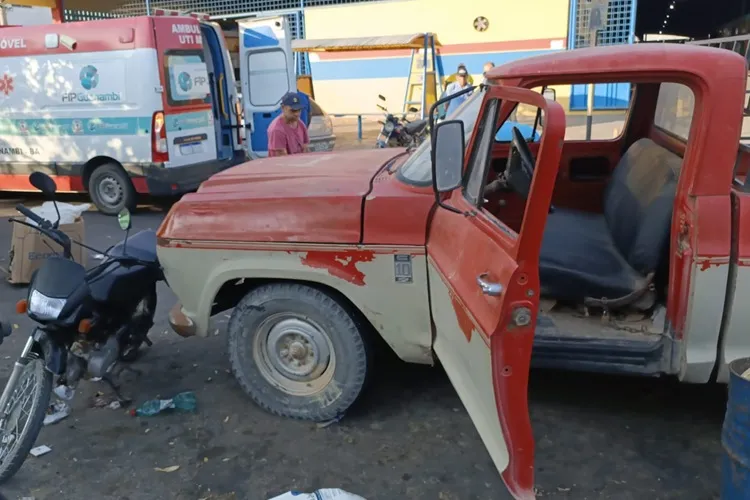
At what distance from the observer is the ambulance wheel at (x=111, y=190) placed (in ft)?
29.2

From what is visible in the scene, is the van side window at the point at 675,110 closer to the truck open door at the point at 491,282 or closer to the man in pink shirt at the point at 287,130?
the truck open door at the point at 491,282

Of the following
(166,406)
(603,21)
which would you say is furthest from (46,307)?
(603,21)

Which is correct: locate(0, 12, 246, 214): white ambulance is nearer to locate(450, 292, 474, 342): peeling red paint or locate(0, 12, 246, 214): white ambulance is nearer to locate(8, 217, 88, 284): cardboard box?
locate(8, 217, 88, 284): cardboard box

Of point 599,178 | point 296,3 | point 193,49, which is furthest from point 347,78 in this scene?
point 599,178

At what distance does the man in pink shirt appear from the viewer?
6.76 meters

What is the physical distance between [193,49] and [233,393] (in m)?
5.95

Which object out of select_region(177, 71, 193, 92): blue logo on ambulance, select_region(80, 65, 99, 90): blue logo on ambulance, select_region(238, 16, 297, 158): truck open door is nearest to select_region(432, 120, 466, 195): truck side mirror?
select_region(177, 71, 193, 92): blue logo on ambulance

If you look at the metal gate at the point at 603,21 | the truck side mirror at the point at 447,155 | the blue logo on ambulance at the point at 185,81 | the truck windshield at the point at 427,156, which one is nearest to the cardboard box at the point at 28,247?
the blue logo on ambulance at the point at 185,81

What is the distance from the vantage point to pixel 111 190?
908 cm

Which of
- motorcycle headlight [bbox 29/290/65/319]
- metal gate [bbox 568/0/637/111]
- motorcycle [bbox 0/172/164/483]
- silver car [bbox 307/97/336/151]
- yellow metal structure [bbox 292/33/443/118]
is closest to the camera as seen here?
motorcycle [bbox 0/172/164/483]

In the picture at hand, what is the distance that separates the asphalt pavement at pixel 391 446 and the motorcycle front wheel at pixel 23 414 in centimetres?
16

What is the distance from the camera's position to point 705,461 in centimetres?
325

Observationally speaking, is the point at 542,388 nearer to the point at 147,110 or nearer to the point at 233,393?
the point at 233,393

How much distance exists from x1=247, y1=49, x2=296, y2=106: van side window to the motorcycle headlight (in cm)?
741
